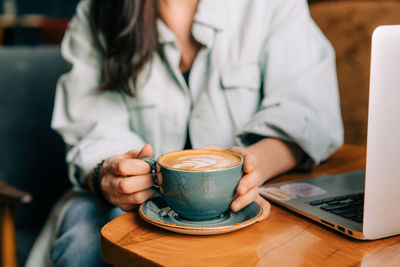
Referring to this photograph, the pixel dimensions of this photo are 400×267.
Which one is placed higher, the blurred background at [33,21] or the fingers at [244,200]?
the fingers at [244,200]

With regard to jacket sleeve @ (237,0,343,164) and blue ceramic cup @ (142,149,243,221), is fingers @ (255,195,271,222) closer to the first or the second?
blue ceramic cup @ (142,149,243,221)

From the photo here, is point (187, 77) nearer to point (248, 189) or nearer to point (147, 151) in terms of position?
point (147, 151)

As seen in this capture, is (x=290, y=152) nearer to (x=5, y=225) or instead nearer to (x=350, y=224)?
(x=350, y=224)

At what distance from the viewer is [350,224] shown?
Answer: 55cm

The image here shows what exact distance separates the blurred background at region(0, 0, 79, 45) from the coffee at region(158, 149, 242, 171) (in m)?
4.10

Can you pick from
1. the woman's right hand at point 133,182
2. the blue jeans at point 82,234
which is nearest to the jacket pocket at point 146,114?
the blue jeans at point 82,234

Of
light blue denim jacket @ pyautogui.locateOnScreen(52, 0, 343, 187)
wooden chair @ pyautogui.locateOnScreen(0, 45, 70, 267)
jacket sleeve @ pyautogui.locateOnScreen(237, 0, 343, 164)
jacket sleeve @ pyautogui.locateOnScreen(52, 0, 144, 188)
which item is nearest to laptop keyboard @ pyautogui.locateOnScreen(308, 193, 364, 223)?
jacket sleeve @ pyautogui.locateOnScreen(237, 0, 343, 164)

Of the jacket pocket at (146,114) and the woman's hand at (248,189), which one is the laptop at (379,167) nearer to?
the woman's hand at (248,189)

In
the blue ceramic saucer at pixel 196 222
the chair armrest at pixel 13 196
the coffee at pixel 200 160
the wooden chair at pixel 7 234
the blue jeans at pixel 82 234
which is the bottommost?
the wooden chair at pixel 7 234

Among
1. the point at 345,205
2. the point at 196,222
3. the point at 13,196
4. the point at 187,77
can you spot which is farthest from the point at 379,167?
the point at 13,196

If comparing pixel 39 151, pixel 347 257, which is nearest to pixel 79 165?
pixel 39 151

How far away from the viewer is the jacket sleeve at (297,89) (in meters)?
0.90

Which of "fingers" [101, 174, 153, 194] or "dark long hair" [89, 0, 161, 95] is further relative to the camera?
"dark long hair" [89, 0, 161, 95]

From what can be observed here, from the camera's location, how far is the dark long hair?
1.08 metres
